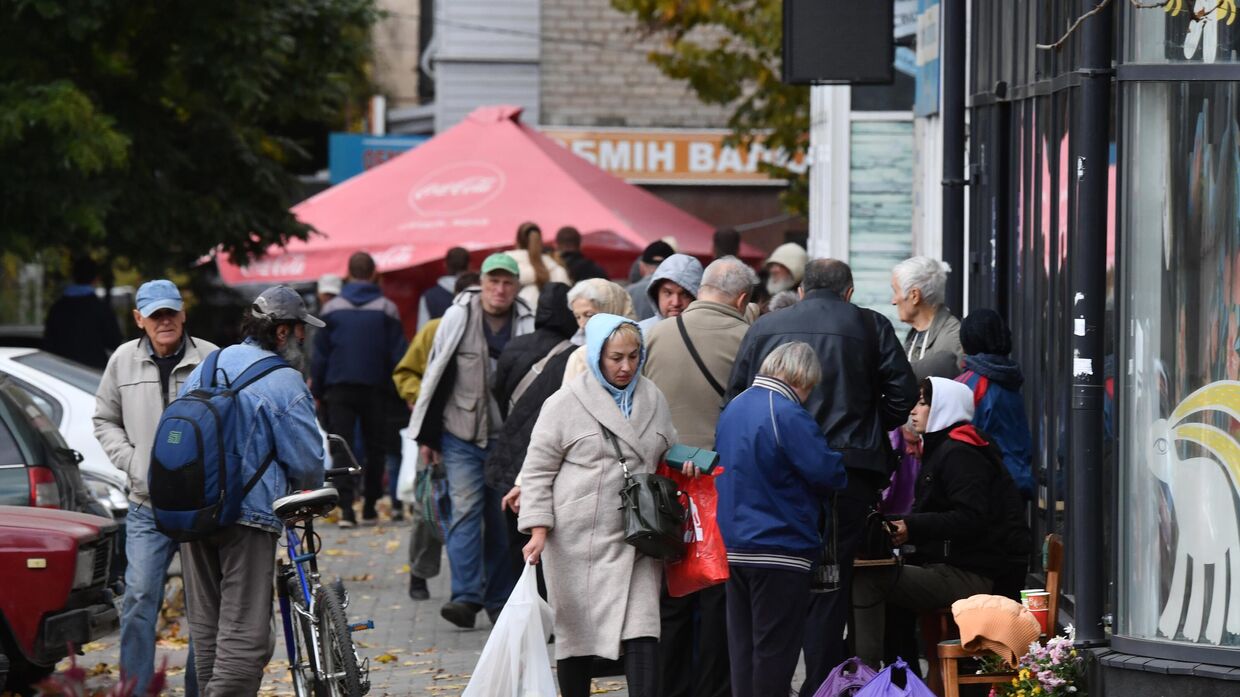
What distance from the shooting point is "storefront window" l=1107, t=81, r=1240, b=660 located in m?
6.76

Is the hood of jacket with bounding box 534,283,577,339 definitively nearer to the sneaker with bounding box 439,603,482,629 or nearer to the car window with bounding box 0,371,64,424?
the sneaker with bounding box 439,603,482,629

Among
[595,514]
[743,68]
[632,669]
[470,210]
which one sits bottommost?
[632,669]

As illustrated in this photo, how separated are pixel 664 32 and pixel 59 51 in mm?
11759

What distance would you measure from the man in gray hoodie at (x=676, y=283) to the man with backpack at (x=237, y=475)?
2.12 meters

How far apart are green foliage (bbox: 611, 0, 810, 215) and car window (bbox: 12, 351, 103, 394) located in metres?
9.98

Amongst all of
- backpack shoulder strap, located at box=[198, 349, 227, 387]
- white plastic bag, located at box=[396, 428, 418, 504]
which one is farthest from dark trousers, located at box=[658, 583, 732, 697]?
white plastic bag, located at box=[396, 428, 418, 504]

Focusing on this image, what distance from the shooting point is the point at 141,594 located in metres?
8.06

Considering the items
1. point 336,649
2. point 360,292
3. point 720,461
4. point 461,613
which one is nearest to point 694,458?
point 720,461

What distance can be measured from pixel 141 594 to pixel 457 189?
36.6 feet

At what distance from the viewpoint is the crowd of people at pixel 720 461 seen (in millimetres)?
7223

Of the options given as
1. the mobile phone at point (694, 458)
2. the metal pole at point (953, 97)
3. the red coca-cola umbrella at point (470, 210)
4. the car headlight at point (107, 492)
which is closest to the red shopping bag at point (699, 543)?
the mobile phone at point (694, 458)

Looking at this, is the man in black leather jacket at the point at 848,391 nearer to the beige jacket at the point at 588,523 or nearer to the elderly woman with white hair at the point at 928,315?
the beige jacket at the point at 588,523

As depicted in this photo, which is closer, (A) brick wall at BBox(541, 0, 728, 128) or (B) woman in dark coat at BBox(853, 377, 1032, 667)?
(B) woman in dark coat at BBox(853, 377, 1032, 667)

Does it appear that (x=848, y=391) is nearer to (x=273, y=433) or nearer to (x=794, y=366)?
(x=794, y=366)
